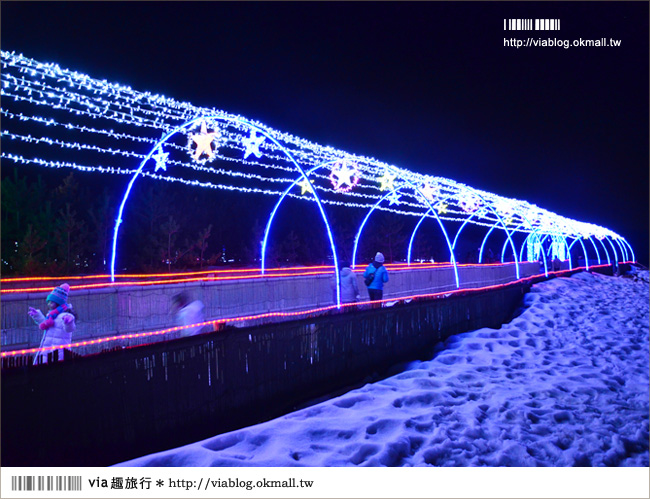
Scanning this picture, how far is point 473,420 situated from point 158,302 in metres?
6.36

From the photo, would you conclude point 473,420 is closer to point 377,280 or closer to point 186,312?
point 186,312

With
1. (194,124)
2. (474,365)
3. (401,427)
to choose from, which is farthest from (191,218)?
(401,427)

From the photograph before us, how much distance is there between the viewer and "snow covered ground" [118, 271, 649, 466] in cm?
456

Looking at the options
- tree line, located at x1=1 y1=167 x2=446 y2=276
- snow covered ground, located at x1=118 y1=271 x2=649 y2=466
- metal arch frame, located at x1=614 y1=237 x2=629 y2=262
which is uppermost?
tree line, located at x1=1 y1=167 x2=446 y2=276

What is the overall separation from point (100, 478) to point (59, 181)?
25.5 m

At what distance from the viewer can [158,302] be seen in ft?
33.3

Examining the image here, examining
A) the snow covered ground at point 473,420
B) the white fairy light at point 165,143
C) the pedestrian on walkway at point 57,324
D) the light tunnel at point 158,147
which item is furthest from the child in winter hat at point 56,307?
the snow covered ground at point 473,420

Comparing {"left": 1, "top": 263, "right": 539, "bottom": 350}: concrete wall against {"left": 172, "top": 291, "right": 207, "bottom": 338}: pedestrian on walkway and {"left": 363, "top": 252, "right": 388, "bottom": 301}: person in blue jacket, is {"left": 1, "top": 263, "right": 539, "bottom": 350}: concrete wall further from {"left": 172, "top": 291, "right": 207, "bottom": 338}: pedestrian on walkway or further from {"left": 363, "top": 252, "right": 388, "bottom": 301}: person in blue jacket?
{"left": 172, "top": 291, "right": 207, "bottom": 338}: pedestrian on walkway

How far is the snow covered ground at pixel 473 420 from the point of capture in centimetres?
456

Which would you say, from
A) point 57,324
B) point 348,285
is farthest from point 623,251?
point 57,324

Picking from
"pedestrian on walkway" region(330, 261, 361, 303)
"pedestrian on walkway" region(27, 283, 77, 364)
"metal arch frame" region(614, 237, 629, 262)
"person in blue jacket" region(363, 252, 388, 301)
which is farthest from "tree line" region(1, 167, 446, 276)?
"metal arch frame" region(614, 237, 629, 262)

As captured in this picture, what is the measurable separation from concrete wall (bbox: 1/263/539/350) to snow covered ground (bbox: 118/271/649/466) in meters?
3.99

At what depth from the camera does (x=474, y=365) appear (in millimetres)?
7879

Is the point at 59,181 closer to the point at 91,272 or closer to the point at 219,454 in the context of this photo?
the point at 91,272
